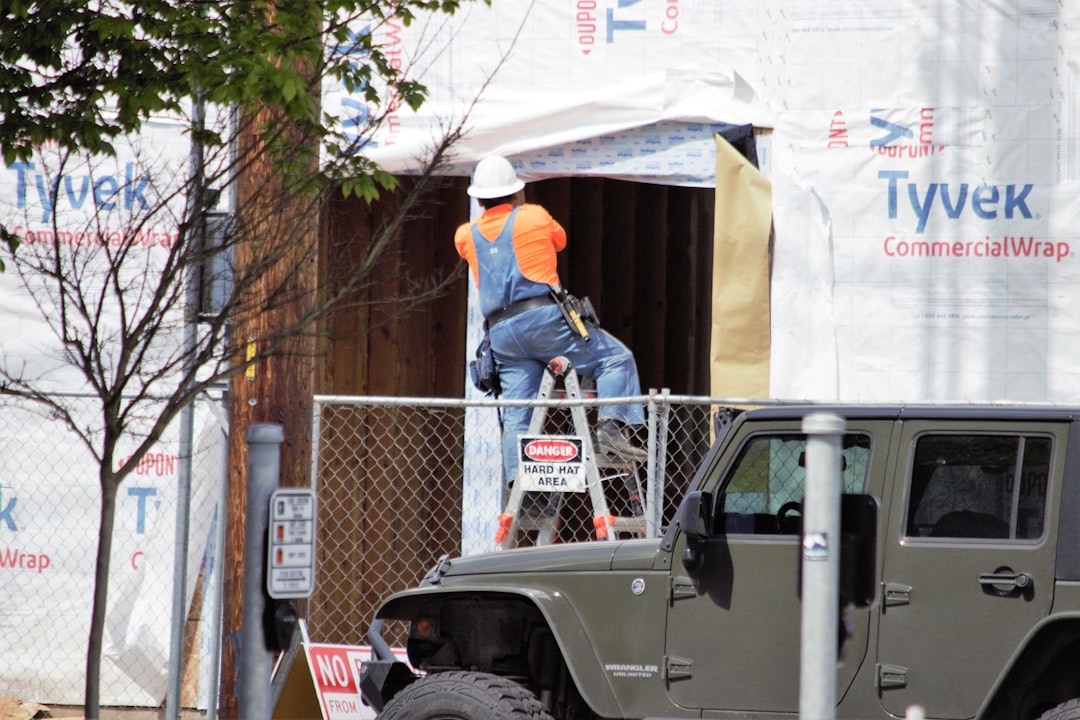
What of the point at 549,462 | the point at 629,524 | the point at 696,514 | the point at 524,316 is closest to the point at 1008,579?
the point at 696,514

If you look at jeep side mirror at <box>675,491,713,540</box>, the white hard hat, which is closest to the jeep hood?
jeep side mirror at <box>675,491,713,540</box>

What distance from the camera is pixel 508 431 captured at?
870cm

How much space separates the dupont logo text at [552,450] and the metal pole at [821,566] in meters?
4.11

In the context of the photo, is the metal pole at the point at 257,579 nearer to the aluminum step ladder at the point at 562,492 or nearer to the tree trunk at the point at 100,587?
the tree trunk at the point at 100,587

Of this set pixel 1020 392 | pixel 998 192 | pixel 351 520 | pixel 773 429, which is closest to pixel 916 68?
pixel 998 192

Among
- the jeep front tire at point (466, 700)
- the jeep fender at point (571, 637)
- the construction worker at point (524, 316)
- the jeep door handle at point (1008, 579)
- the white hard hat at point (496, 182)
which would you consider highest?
the white hard hat at point (496, 182)

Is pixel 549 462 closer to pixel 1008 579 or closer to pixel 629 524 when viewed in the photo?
pixel 629 524

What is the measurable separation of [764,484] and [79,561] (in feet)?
17.2

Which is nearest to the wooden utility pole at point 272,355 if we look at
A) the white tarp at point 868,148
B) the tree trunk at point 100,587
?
the tree trunk at point 100,587

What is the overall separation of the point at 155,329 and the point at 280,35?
141 cm

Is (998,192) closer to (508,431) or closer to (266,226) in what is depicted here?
(508,431)

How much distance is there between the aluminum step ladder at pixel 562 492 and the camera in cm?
812

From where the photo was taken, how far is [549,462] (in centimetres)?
814

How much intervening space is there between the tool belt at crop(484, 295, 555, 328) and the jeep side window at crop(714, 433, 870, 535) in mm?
2993
